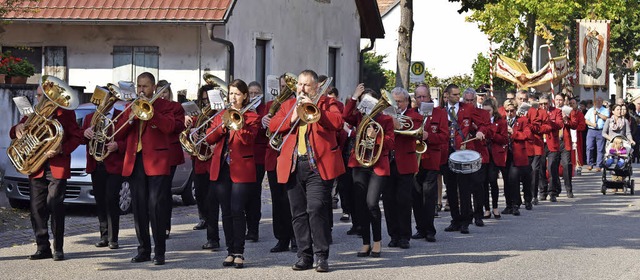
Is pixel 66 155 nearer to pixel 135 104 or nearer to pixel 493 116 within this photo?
pixel 135 104

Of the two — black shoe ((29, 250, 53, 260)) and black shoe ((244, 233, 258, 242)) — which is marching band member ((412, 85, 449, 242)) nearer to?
black shoe ((244, 233, 258, 242))

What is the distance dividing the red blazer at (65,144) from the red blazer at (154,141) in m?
0.51

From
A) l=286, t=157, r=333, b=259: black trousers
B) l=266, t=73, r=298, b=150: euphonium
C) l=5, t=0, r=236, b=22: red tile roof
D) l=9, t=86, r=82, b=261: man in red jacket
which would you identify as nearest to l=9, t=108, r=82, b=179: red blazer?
l=9, t=86, r=82, b=261: man in red jacket

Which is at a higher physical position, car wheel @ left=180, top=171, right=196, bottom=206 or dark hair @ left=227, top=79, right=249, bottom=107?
dark hair @ left=227, top=79, right=249, bottom=107

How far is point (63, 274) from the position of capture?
36.4 feet

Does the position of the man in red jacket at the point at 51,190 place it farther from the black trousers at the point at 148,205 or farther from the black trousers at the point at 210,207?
the black trousers at the point at 210,207

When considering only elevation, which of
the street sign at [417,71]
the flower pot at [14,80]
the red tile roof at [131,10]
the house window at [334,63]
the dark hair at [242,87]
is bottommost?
the dark hair at [242,87]

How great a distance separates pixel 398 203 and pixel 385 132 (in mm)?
1165

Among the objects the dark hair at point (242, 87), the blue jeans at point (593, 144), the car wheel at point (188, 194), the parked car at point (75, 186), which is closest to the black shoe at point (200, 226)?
the parked car at point (75, 186)

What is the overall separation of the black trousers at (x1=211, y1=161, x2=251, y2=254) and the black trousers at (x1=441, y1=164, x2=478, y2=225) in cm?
401

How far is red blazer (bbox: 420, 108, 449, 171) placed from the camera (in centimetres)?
1451

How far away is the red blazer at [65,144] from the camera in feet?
39.7

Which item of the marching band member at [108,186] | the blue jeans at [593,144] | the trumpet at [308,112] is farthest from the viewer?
the blue jeans at [593,144]

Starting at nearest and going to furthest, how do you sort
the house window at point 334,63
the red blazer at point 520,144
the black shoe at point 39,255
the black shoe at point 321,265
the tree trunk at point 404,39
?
the black shoe at point 321,265 < the black shoe at point 39,255 < the red blazer at point 520,144 < the tree trunk at point 404,39 < the house window at point 334,63
